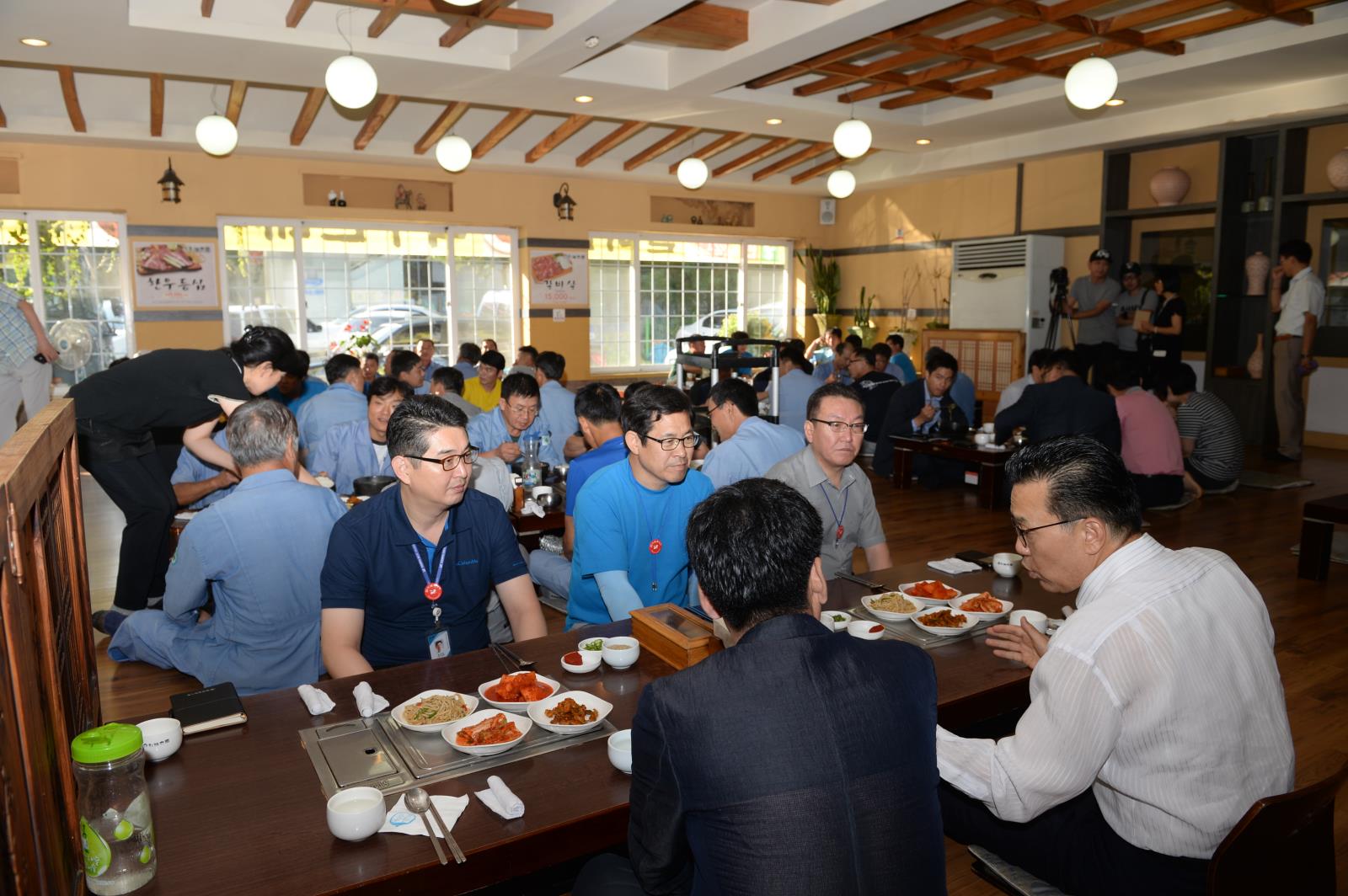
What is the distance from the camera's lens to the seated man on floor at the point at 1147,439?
22.0 ft

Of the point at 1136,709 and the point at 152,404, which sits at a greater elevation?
the point at 152,404

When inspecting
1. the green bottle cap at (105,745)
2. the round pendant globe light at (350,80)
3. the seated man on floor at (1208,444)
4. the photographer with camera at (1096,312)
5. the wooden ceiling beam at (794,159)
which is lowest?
the seated man on floor at (1208,444)

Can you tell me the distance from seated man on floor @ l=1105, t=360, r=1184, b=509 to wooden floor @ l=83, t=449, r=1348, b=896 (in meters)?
0.24

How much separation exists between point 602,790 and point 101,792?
815 mm

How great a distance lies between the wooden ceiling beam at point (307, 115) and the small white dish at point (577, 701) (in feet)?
23.5

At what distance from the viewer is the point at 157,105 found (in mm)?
8023

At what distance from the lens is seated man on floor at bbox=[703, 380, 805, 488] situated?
157 inches

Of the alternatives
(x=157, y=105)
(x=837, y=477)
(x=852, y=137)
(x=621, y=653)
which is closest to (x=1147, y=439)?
(x=852, y=137)

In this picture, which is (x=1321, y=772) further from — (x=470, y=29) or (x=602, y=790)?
(x=470, y=29)

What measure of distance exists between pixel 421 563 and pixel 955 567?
177 cm

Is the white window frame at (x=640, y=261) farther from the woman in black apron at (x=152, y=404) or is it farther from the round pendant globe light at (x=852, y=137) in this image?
the woman in black apron at (x=152, y=404)

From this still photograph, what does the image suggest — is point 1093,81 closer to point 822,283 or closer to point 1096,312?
point 1096,312

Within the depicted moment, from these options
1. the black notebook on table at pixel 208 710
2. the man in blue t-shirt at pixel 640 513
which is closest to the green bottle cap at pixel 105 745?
the black notebook on table at pixel 208 710

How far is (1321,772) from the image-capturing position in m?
3.12
